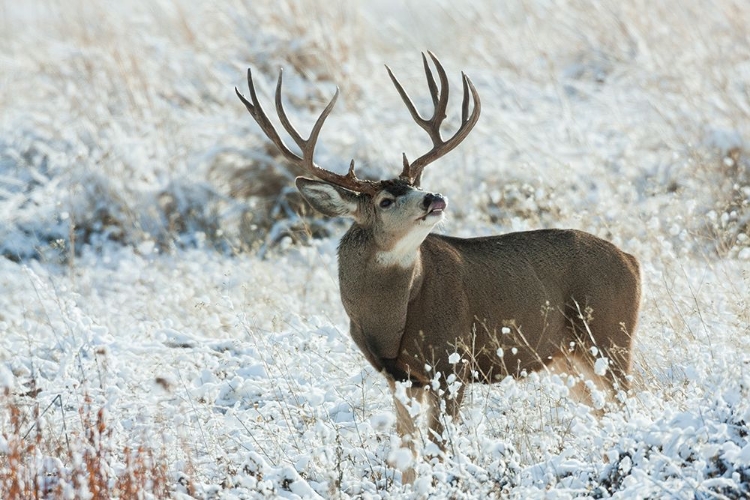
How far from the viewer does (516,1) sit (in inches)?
548

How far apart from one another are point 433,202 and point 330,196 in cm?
70

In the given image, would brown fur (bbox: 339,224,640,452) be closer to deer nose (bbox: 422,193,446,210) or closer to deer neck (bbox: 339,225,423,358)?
deer neck (bbox: 339,225,423,358)

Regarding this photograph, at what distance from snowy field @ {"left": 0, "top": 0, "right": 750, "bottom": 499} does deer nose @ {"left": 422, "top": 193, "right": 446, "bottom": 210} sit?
3.52 ft

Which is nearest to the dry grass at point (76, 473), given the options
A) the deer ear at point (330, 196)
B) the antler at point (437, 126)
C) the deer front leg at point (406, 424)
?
the deer front leg at point (406, 424)

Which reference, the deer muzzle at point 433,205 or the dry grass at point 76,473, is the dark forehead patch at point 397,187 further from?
the dry grass at point 76,473

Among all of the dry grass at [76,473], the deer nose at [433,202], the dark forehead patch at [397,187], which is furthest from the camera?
the dark forehead patch at [397,187]

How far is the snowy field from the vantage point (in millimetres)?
4039

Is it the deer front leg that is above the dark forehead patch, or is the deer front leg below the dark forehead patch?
below

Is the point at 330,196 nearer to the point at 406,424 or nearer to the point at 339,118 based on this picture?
the point at 406,424

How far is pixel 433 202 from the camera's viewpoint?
506 cm

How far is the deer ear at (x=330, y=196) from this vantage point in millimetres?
5453

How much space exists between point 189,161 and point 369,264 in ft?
21.9

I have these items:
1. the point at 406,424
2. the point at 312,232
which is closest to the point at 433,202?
the point at 406,424

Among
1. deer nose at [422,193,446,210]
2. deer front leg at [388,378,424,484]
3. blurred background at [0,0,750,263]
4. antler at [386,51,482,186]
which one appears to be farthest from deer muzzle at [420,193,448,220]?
blurred background at [0,0,750,263]
